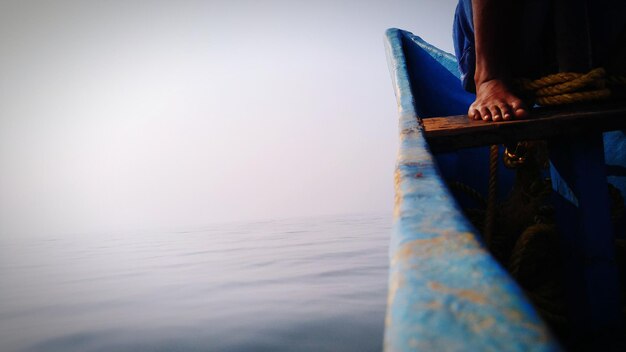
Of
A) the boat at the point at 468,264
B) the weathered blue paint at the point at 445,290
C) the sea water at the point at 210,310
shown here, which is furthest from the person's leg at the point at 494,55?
A: the sea water at the point at 210,310

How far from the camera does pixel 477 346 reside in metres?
0.22

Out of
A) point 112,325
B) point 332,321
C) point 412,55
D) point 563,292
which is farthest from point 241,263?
point 563,292

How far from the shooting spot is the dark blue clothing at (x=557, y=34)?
3.66 feet

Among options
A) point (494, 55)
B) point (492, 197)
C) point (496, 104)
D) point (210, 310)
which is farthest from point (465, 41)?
point (210, 310)

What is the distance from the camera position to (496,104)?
1095 millimetres

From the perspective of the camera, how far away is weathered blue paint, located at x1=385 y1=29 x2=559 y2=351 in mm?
231

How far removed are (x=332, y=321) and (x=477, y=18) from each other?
1.86 m

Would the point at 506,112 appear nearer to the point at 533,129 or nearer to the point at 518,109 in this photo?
the point at 518,109

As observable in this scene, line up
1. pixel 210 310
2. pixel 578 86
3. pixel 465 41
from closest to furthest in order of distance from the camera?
pixel 578 86
pixel 465 41
pixel 210 310

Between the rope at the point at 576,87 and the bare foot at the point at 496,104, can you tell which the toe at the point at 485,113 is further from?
the rope at the point at 576,87

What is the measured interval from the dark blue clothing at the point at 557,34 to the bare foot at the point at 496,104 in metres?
0.14

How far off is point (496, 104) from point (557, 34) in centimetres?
35

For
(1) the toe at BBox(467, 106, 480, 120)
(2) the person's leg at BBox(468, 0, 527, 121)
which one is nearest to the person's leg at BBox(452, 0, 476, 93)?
(2) the person's leg at BBox(468, 0, 527, 121)

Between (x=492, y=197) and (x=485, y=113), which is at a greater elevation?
(x=485, y=113)
